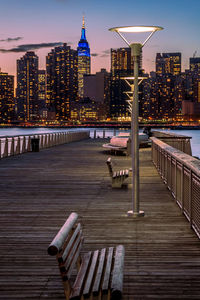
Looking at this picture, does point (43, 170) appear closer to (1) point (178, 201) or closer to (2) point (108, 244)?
(1) point (178, 201)

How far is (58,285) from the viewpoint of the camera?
17.3ft

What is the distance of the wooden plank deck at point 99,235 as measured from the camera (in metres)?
5.21

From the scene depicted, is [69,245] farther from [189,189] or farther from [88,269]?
[189,189]

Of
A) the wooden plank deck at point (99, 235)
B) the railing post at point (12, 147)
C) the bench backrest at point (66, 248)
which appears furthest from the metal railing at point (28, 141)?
the bench backrest at point (66, 248)

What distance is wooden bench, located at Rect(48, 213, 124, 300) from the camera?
357 centimetres

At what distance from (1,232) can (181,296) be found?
3.99 meters

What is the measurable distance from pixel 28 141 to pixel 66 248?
28568mm

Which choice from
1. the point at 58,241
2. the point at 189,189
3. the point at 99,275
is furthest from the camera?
the point at 189,189

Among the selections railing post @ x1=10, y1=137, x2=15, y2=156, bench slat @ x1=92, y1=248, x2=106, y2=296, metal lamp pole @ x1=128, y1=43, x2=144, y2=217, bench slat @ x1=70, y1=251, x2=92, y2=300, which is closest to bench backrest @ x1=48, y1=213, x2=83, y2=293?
bench slat @ x1=70, y1=251, x2=92, y2=300

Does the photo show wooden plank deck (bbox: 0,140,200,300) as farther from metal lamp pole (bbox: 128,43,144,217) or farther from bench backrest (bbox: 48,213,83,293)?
bench backrest (bbox: 48,213,83,293)

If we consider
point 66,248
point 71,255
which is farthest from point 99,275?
point 66,248

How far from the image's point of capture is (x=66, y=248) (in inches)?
151

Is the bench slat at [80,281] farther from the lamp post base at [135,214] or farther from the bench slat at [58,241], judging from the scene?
the lamp post base at [135,214]

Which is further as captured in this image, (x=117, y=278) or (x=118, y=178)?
(x=118, y=178)
